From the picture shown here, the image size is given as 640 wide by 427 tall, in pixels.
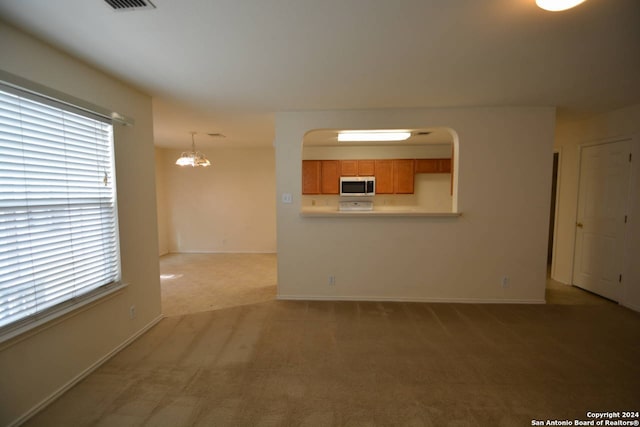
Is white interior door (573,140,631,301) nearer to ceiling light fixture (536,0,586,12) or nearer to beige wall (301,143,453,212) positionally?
beige wall (301,143,453,212)

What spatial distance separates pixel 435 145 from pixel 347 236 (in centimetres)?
355

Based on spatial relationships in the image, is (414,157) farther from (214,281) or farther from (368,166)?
(214,281)

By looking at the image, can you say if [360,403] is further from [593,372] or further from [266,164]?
[266,164]

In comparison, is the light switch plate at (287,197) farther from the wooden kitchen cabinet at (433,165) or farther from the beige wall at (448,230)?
the wooden kitchen cabinet at (433,165)

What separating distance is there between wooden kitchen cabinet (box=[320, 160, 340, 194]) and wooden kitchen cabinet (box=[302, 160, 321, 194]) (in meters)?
0.09

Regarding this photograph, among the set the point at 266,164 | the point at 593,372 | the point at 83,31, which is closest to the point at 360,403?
the point at 593,372

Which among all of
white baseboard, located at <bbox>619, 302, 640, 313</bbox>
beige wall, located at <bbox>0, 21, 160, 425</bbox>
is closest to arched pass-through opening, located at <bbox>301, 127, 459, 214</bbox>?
white baseboard, located at <bbox>619, 302, 640, 313</bbox>

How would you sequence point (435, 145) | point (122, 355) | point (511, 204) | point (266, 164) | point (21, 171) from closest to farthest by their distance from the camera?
point (21, 171) → point (122, 355) → point (511, 204) → point (435, 145) → point (266, 164)

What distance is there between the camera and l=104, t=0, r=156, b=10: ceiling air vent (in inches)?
55.8

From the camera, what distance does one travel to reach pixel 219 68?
2.19 meters

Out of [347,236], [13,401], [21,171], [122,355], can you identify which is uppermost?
[21,171]

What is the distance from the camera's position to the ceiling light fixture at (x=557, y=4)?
4.42 ft

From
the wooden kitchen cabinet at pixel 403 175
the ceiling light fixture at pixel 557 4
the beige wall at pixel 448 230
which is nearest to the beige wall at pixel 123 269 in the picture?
the beige wall at pixel 448 230

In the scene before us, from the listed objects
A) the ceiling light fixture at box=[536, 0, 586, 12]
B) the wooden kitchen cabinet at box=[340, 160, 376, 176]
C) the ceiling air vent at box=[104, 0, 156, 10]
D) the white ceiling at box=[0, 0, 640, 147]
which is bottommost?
the wooden kitchen cabinet at box=[340, 160, 376, 176]
